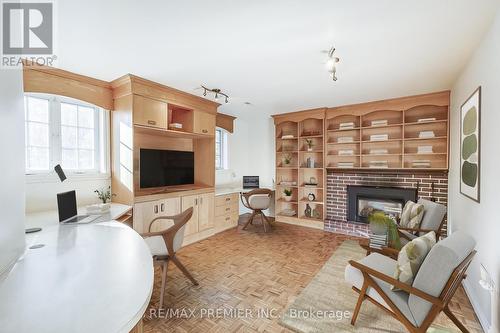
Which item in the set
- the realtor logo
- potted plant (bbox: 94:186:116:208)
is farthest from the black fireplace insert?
the realtor logo

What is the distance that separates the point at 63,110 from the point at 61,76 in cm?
42

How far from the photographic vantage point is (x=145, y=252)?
126cm

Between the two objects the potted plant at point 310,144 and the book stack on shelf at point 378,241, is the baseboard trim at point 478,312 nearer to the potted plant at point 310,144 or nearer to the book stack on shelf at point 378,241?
the book stack on shelf at point 378,241

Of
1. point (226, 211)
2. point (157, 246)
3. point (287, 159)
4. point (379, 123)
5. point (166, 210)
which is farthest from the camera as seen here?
point (287, 159)

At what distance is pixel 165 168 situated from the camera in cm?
370

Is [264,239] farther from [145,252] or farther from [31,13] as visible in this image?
[31,13]

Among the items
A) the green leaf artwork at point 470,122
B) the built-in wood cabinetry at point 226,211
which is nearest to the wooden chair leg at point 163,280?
the built-in wood cabinetry at point 226,211

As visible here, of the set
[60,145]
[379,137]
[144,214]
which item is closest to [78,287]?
[144,214]

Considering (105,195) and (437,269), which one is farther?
(105,195)

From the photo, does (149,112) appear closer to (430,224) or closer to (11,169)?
(11,169)

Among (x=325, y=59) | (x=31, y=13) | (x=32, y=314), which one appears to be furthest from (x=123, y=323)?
(x=325, y=59)

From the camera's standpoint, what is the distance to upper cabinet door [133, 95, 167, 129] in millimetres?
2941

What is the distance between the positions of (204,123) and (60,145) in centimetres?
200

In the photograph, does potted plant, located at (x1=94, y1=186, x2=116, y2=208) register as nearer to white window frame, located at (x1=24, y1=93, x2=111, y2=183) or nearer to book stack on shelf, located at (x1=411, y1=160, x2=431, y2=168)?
white window frame, located at (x1=24, y1=93, x2=111, y2=183)
